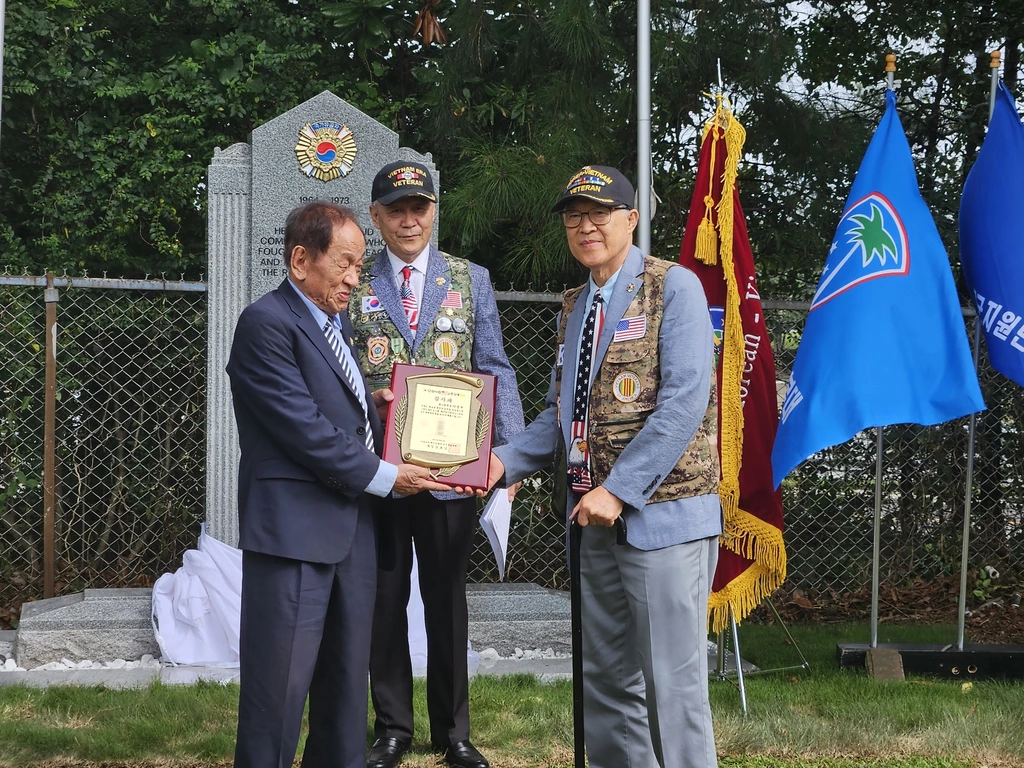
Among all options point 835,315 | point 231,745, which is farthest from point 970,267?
point 231,745

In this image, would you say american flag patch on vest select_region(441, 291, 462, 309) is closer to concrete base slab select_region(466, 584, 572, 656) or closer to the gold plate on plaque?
the gold plate on plaque

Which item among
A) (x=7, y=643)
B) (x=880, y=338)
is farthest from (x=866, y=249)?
(x=7, y=643)

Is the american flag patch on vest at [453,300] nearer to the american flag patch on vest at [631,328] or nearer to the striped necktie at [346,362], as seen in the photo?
the striped necktie at [346,362]

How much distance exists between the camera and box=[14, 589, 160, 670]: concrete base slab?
511cm

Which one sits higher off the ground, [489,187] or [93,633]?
[489,187]

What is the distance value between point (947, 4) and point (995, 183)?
3.58 metres

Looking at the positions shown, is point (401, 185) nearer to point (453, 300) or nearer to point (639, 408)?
point (453, 300)

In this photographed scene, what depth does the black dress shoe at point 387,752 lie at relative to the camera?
3.79 metres

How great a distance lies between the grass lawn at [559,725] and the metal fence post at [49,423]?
1218mm

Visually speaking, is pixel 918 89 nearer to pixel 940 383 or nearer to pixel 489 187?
pixel 489 187

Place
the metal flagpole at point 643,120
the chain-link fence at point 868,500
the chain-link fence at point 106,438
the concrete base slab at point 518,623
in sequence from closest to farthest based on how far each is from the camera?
the metal flagpole at point 643,120
the concrete base slab at point 518,623
the chain-link fence at point 106,438
the chain-link fence at point 868,500

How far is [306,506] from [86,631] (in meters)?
2.73

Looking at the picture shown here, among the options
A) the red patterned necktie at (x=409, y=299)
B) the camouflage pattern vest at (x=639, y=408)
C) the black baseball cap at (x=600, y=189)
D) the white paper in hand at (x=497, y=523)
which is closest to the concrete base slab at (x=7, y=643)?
the white paper in hand at (x=497, y=523)

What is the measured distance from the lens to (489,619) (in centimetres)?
541
